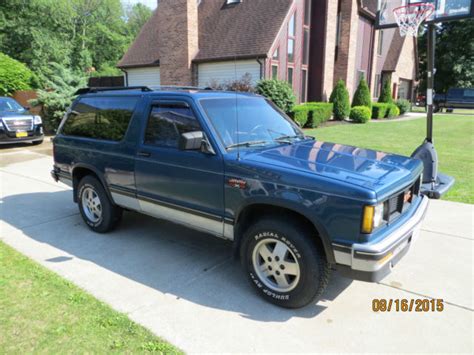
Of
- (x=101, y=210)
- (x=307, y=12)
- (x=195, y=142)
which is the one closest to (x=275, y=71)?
(x=307, y=12)

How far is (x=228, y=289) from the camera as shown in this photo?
11.9ft

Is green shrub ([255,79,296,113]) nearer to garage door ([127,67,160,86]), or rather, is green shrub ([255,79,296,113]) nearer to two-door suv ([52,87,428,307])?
garage door ([127,67,160,86])

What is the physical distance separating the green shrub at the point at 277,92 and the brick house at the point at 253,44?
224cm

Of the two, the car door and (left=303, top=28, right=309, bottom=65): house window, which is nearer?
the car door

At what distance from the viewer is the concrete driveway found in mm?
2908

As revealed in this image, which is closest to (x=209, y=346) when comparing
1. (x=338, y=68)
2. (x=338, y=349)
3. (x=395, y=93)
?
(x=338, y=349)

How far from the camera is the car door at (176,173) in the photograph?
357 cm

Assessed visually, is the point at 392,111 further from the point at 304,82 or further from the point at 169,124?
the point at 169,124

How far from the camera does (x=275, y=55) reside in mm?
17750

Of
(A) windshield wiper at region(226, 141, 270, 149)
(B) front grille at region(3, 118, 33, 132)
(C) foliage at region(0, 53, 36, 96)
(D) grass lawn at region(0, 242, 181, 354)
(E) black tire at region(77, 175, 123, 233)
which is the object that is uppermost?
(C) foliage at region(0, 53, 36, 96)

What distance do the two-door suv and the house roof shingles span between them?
13.7 metres

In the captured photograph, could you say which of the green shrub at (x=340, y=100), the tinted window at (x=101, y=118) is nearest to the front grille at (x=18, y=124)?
the tinted window at (x=101, y=118)

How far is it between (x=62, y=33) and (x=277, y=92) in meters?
31.8
